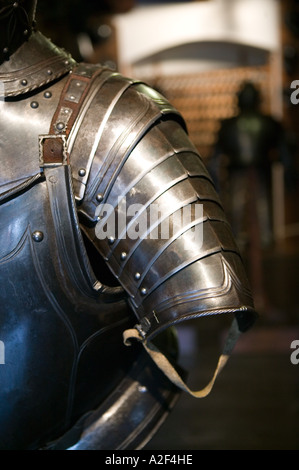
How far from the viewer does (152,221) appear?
45.3 inches

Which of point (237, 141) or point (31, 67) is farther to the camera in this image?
point (237, 141)

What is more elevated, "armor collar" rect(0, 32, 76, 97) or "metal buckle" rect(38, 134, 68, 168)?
"armor collar" rect(0, 32, 76, 97)

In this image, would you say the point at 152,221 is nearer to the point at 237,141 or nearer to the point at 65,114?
the point at 65,114

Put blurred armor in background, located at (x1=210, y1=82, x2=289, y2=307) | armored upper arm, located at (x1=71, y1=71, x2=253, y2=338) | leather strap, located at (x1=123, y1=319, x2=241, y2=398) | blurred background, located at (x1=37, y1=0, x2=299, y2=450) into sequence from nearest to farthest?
armored upper arm, located at (x1=71, y1=71, x2=253, y2=338) < leather strap, located at (x1=123, y1=319, x2=241, y2=398) < blurred background, located at (x1=37, y1=0, x2=299, y2=450) < blurred armor in background, located at (x1=210, y1=82, x2=289, y2=307)

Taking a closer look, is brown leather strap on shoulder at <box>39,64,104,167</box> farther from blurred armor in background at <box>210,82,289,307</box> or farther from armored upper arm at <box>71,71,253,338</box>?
blurred armor in background at <box>210,82,289,307</box>

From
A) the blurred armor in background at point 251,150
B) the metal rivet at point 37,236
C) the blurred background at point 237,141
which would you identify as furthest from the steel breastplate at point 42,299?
the blurred armor in background at point 251,150

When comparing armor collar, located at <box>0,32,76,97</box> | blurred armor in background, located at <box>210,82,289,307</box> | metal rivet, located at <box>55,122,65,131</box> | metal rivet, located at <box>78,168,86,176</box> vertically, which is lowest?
blurred armor in background, located at <box>210,82,289,307</box>

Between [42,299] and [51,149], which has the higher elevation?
[51,149]

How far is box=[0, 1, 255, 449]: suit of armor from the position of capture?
114cm

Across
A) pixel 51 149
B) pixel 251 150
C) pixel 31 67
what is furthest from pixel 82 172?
pixel 251 150

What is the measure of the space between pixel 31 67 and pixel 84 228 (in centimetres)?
32

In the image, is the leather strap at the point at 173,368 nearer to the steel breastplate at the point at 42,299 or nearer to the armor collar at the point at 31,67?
the steel breastplate at the point at 42,299

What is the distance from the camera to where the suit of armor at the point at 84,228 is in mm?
1145

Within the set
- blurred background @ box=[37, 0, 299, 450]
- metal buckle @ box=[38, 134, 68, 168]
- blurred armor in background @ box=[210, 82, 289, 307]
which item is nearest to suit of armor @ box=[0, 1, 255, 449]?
metal buckle @ box=[38, 134, 68, 168]
